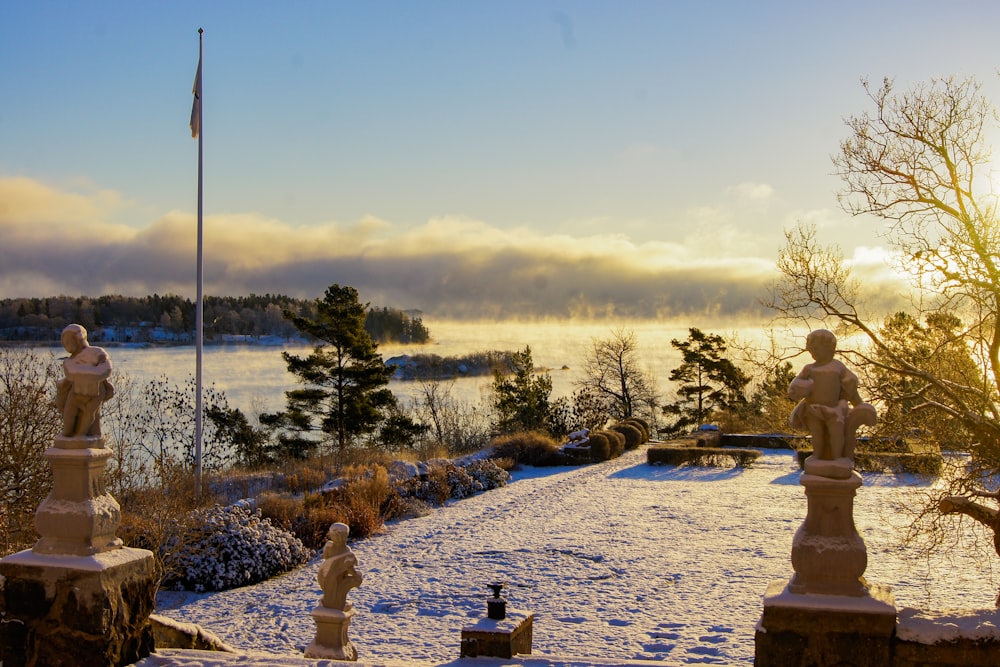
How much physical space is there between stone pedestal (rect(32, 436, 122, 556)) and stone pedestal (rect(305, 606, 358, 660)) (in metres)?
1.88

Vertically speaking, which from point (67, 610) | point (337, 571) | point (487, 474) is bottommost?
point (487, 474)

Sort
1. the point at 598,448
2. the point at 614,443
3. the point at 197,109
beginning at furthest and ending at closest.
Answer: the point at 614,443, the point at 598,448, the point at 197,109

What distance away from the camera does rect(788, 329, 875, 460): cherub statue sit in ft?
13.3

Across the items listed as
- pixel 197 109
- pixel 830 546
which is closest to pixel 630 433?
pixel 197 109

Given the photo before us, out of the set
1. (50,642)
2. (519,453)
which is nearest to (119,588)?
(50,642)

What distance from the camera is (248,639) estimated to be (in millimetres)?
8320

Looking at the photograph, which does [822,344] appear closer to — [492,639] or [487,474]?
[492,639]

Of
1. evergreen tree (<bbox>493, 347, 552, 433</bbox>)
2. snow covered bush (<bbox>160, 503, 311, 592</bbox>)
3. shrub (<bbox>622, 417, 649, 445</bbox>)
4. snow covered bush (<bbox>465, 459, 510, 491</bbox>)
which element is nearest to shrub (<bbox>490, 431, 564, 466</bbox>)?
snow covered bush (<bbox>465, 459, 510, 491</bbox>)

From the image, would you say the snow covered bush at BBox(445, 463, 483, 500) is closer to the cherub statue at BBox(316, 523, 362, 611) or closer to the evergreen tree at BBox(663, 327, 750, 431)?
the cherub statue at BBox(316, 523, 362, 611)

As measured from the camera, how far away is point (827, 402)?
4.12 metres

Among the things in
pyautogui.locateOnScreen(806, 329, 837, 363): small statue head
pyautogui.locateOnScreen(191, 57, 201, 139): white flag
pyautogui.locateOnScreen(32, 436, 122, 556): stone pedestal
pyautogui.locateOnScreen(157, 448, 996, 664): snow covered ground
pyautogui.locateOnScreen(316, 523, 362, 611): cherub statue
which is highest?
pyautogui.locateOnScreen(191, 57, 201, 139): white flag

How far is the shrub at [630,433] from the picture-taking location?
26.2m

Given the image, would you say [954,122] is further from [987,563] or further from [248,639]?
[248,639]

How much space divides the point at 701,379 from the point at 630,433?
1039 centimetres
